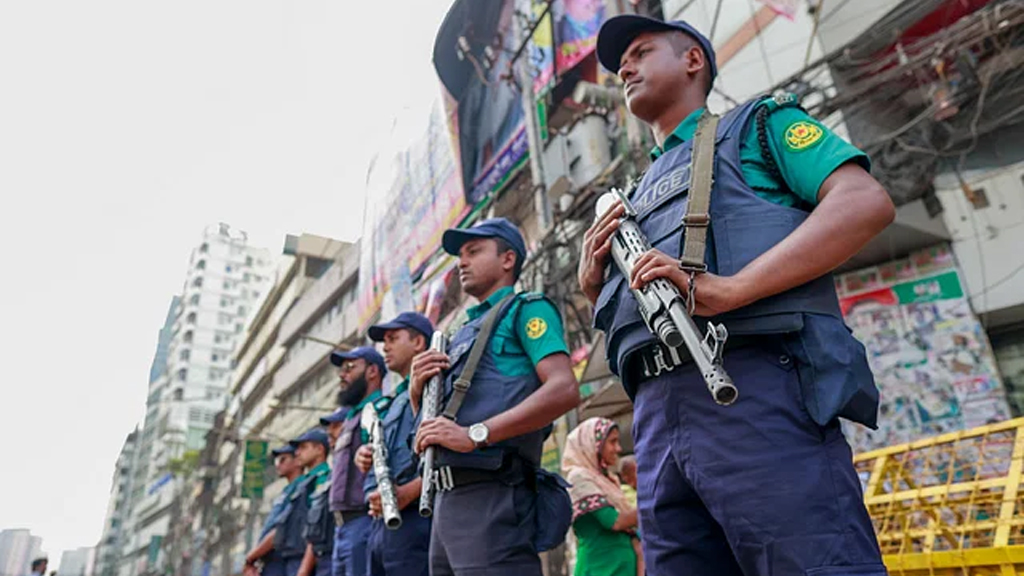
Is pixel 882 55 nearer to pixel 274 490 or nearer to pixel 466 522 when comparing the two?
pixel 466 522

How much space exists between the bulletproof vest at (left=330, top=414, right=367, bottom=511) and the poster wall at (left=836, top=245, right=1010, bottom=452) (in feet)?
16.0

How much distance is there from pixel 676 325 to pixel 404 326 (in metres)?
2.67

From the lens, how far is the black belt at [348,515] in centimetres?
371

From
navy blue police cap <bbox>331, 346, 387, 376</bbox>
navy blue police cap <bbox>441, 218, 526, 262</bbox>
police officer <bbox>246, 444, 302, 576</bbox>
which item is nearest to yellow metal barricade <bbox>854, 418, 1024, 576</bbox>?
navy blue police cap <bbox>441, 218, 526, 262</bbox>

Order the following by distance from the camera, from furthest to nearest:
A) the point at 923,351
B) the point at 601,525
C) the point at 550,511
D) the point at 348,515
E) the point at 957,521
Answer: the point at 923,351, the point at 348,515, the point at 601,525, the point at 550,511, the point at 957,521

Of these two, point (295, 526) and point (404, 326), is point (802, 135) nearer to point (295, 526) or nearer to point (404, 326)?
point (404, 326)

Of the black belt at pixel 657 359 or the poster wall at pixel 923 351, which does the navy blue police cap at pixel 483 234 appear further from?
the poster wall at pixel 923 351

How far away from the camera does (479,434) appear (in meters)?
2.24

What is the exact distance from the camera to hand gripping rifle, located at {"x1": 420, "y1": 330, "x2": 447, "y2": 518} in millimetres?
2338

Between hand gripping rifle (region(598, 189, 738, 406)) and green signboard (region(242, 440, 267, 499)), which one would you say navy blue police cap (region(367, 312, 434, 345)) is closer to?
hand gripping rifle (region(598, 189, 738, 406))

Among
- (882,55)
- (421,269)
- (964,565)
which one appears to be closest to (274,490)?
(421,269)

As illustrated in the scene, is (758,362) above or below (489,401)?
below

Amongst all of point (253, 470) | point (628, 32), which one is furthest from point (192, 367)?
point (628, 32)

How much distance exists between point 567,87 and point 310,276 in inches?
991
